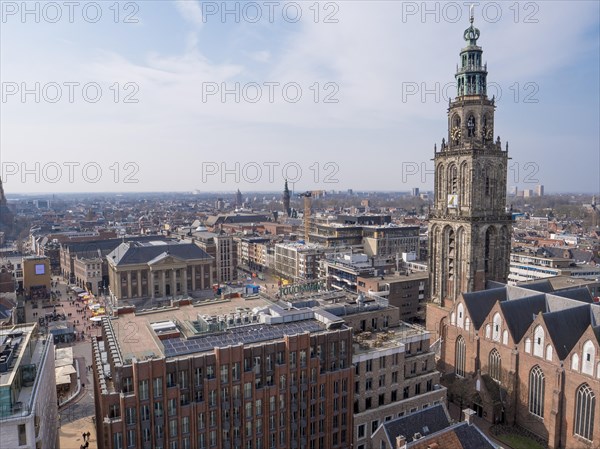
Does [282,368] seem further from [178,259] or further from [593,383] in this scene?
[178,259]

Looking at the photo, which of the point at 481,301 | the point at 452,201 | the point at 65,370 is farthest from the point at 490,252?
the point at 65,370

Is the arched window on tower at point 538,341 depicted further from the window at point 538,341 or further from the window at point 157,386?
the window at point 157,386

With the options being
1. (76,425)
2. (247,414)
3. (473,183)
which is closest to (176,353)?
(247,414)

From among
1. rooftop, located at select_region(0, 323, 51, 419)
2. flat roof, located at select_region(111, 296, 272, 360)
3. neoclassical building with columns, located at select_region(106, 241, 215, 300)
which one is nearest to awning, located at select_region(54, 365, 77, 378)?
flat roof, located at select_region(111, 296, 272, 360)

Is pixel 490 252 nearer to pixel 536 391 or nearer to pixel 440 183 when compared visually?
pixel 440 183

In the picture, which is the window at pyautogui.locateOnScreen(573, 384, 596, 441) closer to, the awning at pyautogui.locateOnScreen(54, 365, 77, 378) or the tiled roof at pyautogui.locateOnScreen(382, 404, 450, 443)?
the tiled roof at pyautogui.locateOnScreen(382, 404, 450, 443)
